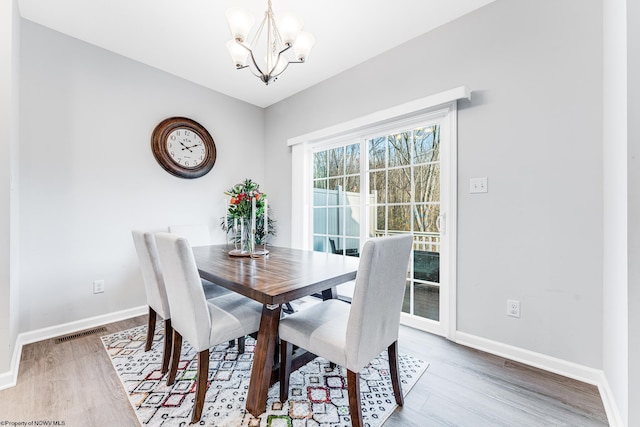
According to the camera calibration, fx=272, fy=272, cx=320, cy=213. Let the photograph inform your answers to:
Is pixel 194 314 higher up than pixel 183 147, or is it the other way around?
pixel 183 147

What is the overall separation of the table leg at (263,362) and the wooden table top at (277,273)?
0.15 metres

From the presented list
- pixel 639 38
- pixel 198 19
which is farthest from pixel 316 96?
pixel 639 38

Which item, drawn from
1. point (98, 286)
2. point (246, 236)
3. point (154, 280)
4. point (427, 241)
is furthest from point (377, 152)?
point (98, 286)

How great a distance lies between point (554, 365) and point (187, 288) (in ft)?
7.61

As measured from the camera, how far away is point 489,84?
206 cm

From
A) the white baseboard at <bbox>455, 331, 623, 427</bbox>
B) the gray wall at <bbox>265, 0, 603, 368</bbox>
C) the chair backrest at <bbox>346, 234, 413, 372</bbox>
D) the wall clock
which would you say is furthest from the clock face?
the white baseboard at <bbox>455, 331, 623, 427</bbox>

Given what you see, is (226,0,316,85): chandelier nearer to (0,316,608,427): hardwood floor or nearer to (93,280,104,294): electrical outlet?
(0,316,608,427): hardwood floor

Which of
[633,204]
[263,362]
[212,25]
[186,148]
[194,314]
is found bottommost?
[263,362]

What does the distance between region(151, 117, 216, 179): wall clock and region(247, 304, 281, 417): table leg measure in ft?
7.82

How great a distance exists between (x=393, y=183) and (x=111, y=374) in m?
2.65

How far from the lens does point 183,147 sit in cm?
314

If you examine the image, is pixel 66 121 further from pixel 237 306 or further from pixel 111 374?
pixel 237 306

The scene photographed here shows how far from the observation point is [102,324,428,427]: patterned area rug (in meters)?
1.37

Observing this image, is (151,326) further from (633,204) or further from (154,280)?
(633,204)
